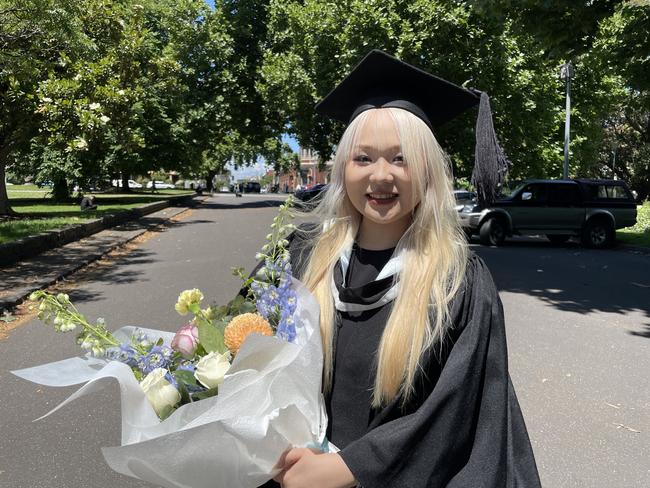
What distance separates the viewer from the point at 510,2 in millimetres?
9000

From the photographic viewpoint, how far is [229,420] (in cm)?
116

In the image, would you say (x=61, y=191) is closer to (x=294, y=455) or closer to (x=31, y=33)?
(x=31, y=33)

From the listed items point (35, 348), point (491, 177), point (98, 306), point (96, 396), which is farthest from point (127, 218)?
point (491, 177)

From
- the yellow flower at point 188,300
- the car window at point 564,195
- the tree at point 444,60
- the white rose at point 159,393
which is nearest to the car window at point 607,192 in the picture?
the car window at point 564,195

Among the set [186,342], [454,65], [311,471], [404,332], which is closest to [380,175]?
[404,332]

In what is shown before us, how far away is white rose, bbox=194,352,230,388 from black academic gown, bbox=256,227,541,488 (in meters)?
0.39

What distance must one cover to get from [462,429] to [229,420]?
62 cm

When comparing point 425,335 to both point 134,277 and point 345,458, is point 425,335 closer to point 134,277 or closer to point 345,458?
point 345,458

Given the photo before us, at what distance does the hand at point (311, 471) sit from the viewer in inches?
52.2

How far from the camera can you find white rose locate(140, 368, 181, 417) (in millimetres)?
1262

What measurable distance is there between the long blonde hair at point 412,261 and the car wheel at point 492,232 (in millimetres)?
14663

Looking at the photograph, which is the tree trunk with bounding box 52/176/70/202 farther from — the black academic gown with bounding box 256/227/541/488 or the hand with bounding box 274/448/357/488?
the hand with bounding box 274/448/357/488

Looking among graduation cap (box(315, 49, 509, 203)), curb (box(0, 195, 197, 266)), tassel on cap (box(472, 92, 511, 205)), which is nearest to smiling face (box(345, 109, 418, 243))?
graduation cap (box(315, 49, 509, 203))

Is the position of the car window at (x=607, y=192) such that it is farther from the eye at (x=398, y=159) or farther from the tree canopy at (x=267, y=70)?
the eye at (x=398, y=159)
